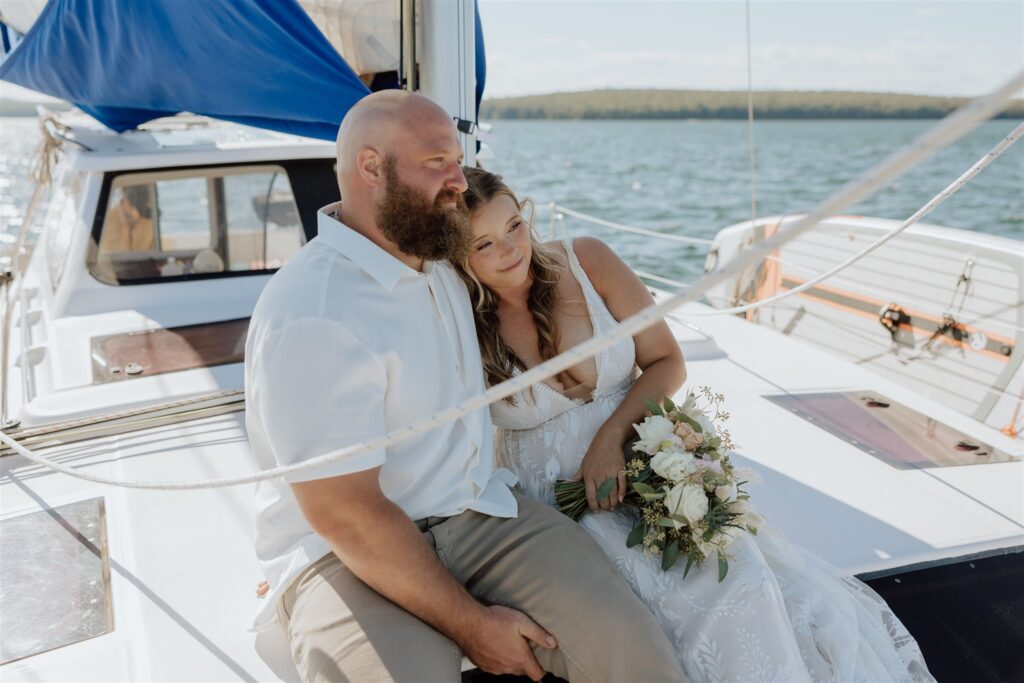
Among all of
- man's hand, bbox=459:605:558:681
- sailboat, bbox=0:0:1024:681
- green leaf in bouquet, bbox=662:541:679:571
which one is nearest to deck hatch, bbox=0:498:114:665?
sailboat, bbox=0:0:1024:681

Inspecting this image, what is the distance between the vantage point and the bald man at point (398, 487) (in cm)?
155

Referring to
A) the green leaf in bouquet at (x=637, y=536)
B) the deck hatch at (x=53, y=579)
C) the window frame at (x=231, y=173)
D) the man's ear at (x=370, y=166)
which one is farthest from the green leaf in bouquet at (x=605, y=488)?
the window frame at (x=231, y=173)

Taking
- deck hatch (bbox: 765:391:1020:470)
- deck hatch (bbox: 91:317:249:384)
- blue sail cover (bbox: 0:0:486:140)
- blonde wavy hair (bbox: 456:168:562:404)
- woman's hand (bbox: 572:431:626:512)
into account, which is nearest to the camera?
woman's hand (bbox: 572:431:626:512)

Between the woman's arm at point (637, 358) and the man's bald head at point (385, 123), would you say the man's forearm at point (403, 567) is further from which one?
the man's bald head at point (385, 123)

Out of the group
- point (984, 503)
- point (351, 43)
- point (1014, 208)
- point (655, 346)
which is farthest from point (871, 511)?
point (1014, 208)

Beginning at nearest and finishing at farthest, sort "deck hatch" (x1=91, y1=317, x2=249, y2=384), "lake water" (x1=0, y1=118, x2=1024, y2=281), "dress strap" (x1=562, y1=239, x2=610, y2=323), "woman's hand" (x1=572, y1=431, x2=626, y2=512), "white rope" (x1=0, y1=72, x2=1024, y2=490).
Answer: "white rope" (x1=0, y1=72, x2=1024, y2=490)
"woman's hand" (x1=572, y1=431, x2=626, y2=512)
"dress strap" (x1=562, y1=239, x2=610, y2=323)
"deck hatch" (x1=91, y1=317, x2=249, y2=384)
"lake water" (x1=0, y1=118, x2=1024, y2=281)

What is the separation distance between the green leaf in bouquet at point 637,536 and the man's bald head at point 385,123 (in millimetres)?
953

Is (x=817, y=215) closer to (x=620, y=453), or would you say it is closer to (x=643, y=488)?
(x=643, y=488)

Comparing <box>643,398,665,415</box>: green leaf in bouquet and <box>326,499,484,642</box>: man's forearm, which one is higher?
<box>643,398,665,415</box>: green leaf in bouquet

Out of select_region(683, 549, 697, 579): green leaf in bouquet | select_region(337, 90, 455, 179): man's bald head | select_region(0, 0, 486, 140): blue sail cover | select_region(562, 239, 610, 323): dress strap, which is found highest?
select_region(0, 0, 486, 140): blue sail cover

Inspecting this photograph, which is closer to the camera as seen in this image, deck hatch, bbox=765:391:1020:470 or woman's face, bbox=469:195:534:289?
woman's face, bbox=469:195:534:289

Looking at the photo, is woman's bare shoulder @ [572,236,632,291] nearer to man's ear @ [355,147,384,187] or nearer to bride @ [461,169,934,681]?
bride @ [461,169,934,681]

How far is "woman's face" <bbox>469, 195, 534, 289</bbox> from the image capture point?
6.49ft

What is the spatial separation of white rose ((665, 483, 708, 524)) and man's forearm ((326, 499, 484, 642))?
0.45 m
